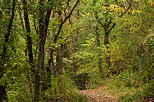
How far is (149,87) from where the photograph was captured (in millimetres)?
7734

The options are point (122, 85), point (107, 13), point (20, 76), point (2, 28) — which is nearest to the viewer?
point (2, 28)

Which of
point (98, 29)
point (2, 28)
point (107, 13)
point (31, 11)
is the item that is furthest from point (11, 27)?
point (98, 29)

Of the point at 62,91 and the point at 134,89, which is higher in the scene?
the point at 62,91

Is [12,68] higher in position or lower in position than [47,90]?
higher

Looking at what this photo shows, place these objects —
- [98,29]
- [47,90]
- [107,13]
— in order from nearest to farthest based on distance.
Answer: [47,90]
[107,13]
[98,29]

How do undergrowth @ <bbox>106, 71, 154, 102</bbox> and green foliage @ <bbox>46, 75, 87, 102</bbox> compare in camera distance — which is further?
green foliage @ <bbox>46, 75, 87, 102</bbox>

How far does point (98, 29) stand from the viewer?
20562 millimetres

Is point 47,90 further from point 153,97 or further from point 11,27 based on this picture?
point 153,97

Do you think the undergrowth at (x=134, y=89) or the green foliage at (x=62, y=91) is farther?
the green foliage at (x=62, y=91)

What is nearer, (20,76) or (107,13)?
(20,76)

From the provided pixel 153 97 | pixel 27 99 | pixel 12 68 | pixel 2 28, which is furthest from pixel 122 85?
pixel 2 28

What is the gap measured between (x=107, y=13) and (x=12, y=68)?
35.9 feet

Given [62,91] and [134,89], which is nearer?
[62,91]

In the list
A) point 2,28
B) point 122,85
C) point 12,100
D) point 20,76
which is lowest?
point 122,85
